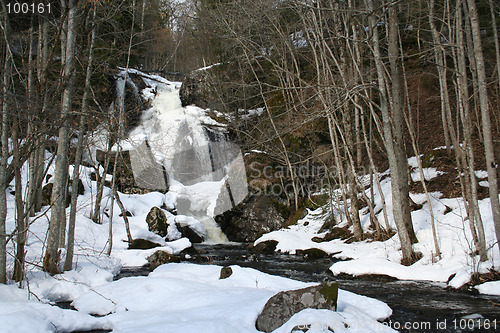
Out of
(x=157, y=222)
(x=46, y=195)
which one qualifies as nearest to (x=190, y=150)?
(x=157, y=222)

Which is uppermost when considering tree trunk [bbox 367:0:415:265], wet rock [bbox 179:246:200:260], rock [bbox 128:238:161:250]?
tree trunk [bbox 367:0:415:265]

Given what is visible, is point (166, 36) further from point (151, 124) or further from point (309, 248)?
point (309, 248)

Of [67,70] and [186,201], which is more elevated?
[67,70]

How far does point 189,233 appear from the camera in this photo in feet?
54.3

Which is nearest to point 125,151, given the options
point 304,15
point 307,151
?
point 307,151

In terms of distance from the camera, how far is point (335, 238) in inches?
523

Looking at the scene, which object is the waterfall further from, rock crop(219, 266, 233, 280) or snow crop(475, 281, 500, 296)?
snow crop(475, 281, 500, 296)

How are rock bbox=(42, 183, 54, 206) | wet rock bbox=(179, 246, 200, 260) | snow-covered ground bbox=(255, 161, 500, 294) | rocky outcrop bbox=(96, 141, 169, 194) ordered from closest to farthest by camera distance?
1. snow-covered ground bbox=(255, 161, 500, 294)
2. wet rock bbox=(179, 246, 200, 260)
3. rock bbox=(42, 183, 54, 206)
4. rocky outcrop bbox=(96, 141, 169, 194)

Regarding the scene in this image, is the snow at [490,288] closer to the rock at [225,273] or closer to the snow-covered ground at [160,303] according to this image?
the snow-covered ground at [160,303]

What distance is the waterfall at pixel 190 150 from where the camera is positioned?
20719mm

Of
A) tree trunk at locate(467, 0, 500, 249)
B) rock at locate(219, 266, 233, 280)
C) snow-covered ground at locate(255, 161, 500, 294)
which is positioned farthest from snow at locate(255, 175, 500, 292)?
rock at locate(219, 266, 233, 280)

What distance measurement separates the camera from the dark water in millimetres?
4832

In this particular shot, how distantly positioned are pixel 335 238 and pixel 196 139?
13.1m

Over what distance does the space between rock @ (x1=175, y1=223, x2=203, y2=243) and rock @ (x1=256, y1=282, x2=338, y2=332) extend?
12202 mm
